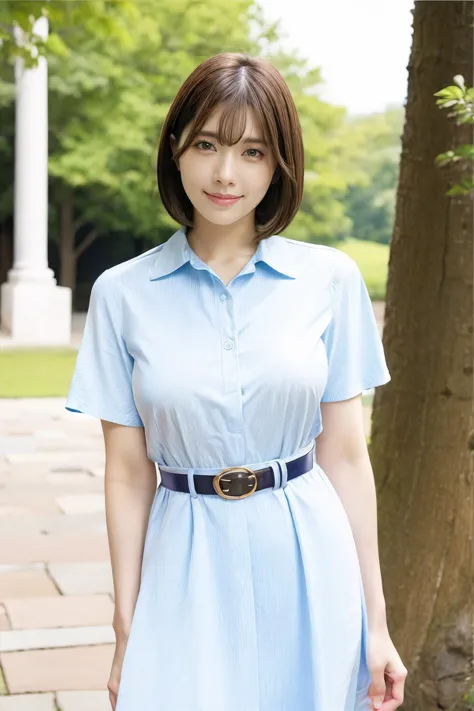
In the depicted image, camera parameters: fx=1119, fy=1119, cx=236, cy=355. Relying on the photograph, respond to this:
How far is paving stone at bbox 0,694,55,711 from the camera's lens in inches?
146

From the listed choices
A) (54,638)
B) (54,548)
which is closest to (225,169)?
(54,638)

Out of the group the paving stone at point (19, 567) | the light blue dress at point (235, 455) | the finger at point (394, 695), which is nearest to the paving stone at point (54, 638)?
the paving stone at point (19, 567)

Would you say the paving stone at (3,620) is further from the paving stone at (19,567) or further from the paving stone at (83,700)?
the paving stone at (83,700)

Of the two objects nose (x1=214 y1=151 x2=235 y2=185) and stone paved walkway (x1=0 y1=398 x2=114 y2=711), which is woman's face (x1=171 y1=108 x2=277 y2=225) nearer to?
nose (x1=214 y1=151 x2=235 y2=185)

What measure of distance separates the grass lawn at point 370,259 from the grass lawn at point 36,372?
68.1 ft

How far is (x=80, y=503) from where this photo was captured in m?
6.79

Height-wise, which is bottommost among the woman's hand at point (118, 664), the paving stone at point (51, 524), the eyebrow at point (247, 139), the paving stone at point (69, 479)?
the paving stone at point (69, 479)

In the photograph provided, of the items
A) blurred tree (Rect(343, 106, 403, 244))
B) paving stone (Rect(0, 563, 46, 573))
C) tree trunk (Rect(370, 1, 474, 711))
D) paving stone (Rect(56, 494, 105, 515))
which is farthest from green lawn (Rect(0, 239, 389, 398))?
blurred tree (Rect(343, 106, 403, 244))

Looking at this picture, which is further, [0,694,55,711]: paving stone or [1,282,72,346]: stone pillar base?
[1,282,72,346]: stone pillar base

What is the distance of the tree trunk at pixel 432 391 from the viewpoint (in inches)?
132

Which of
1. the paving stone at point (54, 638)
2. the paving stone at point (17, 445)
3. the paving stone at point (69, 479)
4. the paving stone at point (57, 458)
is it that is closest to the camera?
the paving stone at point (54, 638)

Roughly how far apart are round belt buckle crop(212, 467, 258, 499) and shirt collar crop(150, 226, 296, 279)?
1.11 ft

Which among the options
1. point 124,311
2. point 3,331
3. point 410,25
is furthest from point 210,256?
point 3,331

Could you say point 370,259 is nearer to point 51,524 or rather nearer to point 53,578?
point 51,524
